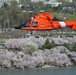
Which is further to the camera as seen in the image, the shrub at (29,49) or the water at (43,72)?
the shrub at (29,49)

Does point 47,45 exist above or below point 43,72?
below

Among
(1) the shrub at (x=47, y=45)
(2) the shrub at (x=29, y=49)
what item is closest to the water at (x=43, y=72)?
(2) the shrub at (x=29, y=49)

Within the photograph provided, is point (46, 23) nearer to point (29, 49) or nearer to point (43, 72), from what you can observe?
point (43, 72)

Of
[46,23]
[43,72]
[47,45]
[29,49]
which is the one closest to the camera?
[46,23]

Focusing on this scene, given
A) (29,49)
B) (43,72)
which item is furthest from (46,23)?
(29,49)

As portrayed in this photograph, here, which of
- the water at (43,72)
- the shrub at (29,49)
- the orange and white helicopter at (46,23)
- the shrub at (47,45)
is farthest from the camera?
the shrub at (47,45)

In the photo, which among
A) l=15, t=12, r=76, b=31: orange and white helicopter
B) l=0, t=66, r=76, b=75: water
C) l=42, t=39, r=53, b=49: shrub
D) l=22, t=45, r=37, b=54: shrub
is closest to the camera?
l=15, t=12, r=76, b=31: orange and white helicopter

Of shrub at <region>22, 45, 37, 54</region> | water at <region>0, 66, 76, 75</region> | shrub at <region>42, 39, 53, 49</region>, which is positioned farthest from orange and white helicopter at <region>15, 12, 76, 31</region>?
shrub at <region>42, 39, 53, 49</region>

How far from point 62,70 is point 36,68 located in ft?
5.53

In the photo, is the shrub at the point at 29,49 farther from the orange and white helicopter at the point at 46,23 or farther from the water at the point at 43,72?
the orange and white helicopter at the point at 46,23

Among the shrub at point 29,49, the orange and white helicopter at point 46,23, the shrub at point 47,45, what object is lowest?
the shrub at point 47,45

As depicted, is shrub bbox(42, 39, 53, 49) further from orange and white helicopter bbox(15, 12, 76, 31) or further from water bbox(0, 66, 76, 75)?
orange and white helicopter bbox(15, 12, 76, 31)

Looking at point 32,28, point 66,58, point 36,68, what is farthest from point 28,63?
point 32,28

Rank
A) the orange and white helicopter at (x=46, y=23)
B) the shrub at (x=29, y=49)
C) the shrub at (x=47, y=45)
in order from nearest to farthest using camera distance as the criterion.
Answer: the orange and white helicopter at (x=46, y=23) → the shrub at (x=29, y=49) → the shrub at (x=47, y=45)
